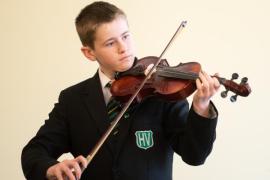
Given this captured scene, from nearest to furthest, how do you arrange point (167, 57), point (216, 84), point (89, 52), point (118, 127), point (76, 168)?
point (76, 168) → point (216, 84) → point (118, 127) → point (89, 52) → point (167, 57)

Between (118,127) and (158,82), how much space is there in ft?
0.47

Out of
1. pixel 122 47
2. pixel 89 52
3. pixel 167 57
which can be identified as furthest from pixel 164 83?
pixel 167 57

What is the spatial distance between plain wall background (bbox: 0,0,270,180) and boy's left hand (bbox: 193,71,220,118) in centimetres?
77

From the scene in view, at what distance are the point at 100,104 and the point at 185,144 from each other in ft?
0.79

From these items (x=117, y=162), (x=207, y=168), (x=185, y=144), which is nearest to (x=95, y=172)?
(x=117, y=162)

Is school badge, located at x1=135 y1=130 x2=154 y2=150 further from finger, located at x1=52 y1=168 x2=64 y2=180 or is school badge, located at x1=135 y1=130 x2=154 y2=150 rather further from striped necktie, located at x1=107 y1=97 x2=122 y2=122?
finger, located at x1=52 y1=168 x2=64 y2=180

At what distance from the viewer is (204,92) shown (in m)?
0.84

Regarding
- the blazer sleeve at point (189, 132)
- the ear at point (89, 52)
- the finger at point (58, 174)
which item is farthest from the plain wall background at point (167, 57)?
the finger at point (58, 174)

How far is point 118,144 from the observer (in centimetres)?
94

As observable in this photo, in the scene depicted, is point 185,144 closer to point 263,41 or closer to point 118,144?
point 118,144

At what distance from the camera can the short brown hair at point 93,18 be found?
1016mm

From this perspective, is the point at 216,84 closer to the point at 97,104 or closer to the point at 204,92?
the point at 204,92

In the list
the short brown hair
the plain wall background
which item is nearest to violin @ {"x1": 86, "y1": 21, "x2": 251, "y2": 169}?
the short brown hair

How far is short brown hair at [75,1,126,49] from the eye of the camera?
40.0 inches
